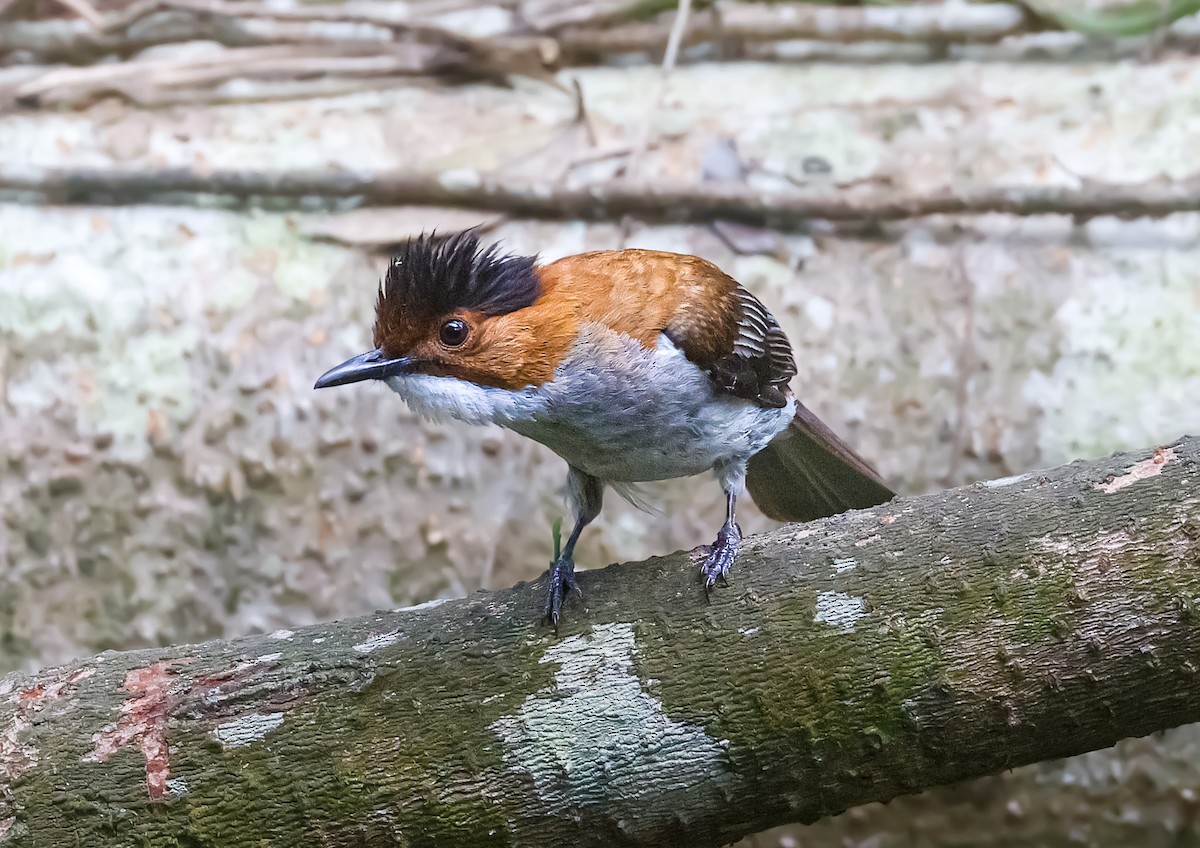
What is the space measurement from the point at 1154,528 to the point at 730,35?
2.57 m

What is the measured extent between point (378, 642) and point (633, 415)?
26.5 inches

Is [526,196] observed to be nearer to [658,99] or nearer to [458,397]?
[658,99]

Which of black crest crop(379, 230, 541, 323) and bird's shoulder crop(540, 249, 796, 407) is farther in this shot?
bird's shoulder crop(540, 249, 796, 407)

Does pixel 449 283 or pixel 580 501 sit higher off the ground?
pixel 449 283

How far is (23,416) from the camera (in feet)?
9.55

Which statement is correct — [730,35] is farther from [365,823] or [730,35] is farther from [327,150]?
[365,823]

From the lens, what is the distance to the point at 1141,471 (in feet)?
6.08

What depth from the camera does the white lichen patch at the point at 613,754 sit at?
67.3 inches

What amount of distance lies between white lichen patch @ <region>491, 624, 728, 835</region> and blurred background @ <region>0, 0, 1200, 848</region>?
118 cm

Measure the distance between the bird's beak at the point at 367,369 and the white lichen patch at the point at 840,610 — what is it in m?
0.91

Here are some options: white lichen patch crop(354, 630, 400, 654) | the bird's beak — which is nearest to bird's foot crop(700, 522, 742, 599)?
white lichen patch crop(354, 630, 400, 654)

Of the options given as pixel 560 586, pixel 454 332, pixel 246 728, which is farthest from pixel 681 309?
pixel 246 728

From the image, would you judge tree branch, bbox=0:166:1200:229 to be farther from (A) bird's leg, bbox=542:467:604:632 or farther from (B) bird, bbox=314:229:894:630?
(A) bird's leg, bbox=542:467:604:632

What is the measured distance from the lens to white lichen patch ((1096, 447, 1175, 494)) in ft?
6.02
